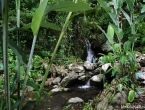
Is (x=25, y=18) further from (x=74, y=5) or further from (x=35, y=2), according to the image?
(x=74, y=5)

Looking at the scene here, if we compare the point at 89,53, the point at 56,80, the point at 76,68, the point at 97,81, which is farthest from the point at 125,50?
the point at 89,53

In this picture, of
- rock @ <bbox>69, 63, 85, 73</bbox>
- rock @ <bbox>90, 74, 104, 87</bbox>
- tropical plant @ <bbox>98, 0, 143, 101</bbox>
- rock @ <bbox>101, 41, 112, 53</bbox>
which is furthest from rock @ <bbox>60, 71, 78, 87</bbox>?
tropical plant @ <bbox>98, 0, 143, 101</bbox>

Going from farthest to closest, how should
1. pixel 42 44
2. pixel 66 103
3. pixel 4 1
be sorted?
pixel 42 44 < pixel 66 103 < pixel 4 1

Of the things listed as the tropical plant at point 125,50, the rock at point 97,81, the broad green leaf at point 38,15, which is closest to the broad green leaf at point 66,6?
the broad green leaf at point 38,15

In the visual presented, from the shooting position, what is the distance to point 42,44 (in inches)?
241

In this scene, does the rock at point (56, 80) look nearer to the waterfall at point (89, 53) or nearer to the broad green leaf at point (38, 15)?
the waterfall at point (89, 53)

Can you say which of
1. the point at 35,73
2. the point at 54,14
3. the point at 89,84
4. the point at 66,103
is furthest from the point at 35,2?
the point at 66,103

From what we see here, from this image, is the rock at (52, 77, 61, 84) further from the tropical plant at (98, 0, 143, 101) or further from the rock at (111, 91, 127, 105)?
the rock at (111, 91, 127, 105)

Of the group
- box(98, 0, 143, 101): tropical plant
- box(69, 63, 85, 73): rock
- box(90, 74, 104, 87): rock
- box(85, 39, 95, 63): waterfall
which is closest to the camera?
box(98, 0, 143, 101): tropical plant

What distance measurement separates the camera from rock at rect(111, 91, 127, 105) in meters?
1.95

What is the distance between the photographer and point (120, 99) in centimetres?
196

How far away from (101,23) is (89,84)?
3.70 m

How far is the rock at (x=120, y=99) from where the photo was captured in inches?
76.7

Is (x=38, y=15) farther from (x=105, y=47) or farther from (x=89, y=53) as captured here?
(x=89, y=53)
